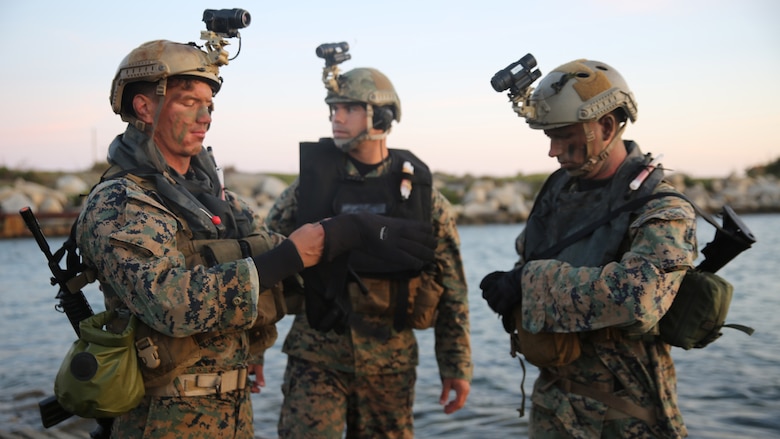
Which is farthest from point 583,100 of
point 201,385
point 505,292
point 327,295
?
point 201,385

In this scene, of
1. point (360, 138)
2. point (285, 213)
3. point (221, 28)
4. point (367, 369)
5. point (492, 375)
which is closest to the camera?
point (221, 28)

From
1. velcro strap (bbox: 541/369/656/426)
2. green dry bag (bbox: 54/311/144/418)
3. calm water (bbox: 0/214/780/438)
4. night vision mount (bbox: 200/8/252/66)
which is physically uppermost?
night vision mount (bbox: 200/8/252/66)

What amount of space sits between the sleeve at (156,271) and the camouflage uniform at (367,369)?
1.70m

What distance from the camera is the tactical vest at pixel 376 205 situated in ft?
16.0

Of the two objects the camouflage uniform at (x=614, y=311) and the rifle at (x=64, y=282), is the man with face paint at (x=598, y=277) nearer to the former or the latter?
the camouflage uniform at (x=614, y=311)

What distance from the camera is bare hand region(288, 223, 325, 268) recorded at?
136 inches

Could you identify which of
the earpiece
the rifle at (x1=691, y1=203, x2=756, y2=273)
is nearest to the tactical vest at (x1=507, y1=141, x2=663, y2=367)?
the rifle at (x1=691, y1=203, x2=756, y2=273)

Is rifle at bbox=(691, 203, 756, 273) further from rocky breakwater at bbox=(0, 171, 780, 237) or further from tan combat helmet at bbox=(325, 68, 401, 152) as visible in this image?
rocky breakwater at bbox=(0, 171, 780, 237)

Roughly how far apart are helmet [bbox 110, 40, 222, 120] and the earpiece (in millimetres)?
1829

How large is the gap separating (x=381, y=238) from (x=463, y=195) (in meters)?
38.9

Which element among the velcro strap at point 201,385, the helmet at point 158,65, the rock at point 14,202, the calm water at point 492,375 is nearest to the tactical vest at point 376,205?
the velcro strap at point 201,385

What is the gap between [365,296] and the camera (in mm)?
4863

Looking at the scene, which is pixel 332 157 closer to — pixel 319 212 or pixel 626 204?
pixel 319 212

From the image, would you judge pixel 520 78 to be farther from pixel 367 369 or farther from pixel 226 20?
pixel 367 369
